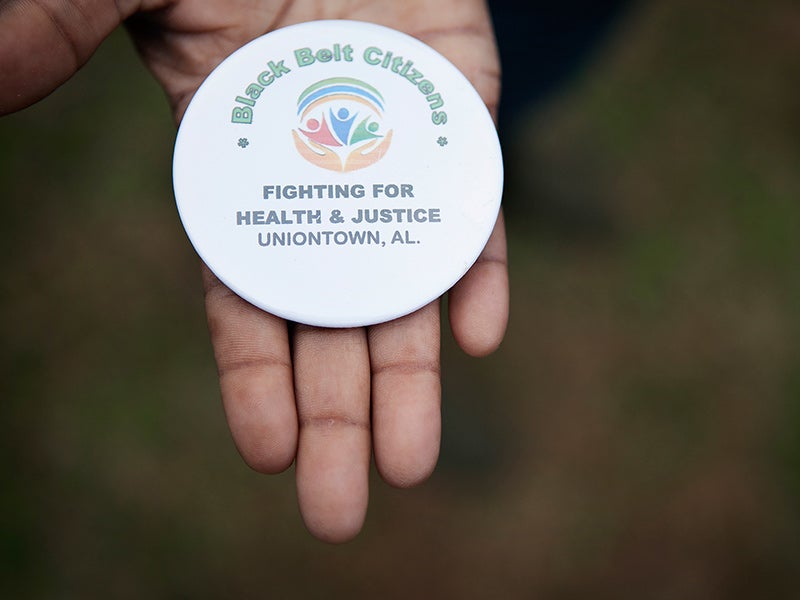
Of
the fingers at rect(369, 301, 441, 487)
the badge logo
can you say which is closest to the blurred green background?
the fingers at rect(369, 301, 441, 487)

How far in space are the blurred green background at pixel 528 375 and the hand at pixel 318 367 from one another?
86 cm

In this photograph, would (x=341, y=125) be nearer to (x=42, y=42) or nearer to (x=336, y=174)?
(x=336, y=174)

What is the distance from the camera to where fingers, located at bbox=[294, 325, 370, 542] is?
1.24 metres

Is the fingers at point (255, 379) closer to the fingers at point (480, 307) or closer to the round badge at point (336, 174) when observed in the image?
the round badge at point (336, 174)

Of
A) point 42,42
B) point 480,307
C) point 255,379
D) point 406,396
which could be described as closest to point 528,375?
point 480,307

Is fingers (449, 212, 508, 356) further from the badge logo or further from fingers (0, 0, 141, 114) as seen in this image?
fingers (0, 0, 141, 114)

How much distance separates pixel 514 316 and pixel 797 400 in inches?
35.2

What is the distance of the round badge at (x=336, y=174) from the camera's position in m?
1.35

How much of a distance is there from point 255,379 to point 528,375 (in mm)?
1203

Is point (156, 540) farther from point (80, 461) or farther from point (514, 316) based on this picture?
point (514, 316)

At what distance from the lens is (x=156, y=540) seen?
2061mm

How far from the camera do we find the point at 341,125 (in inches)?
56.6

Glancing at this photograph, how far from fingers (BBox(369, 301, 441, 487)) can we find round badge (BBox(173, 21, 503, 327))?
63 mm

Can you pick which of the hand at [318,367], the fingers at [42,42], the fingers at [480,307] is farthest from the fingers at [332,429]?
the fingers at [42,42]
